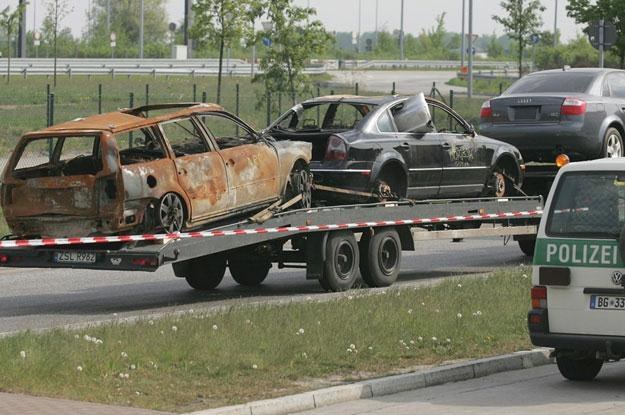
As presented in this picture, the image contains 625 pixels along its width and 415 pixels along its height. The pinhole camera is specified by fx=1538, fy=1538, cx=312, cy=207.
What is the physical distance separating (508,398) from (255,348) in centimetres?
222

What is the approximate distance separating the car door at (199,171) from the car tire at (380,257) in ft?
6.87

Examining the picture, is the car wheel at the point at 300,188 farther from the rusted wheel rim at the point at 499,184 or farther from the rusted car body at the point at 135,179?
the rusted wheel rim at the point at 499,184

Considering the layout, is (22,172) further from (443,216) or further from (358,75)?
(358,75)

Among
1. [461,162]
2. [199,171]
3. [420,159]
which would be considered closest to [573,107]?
[461,162]

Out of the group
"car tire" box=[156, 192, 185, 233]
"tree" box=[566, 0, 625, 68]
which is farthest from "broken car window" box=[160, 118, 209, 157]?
"tree" box=[566, 0, 625, 68]

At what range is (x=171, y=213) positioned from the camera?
16.1 m

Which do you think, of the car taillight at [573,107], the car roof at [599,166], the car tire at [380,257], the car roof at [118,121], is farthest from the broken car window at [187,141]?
the car taillight at [573,107]

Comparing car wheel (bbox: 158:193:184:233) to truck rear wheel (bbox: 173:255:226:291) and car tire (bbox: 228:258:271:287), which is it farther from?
car tire (bbox: 228:258:271:287)

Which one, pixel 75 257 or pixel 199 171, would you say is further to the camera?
pixel 199 171

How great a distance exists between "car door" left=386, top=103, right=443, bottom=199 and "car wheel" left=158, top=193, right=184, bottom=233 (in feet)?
11.7

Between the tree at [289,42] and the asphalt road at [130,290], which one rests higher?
the tree at [289,42]

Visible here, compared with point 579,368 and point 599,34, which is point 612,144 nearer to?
point 599,34

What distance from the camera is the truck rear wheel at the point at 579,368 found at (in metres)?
12.3

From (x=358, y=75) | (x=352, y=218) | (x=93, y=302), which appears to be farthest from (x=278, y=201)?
(x=358, y=75)
